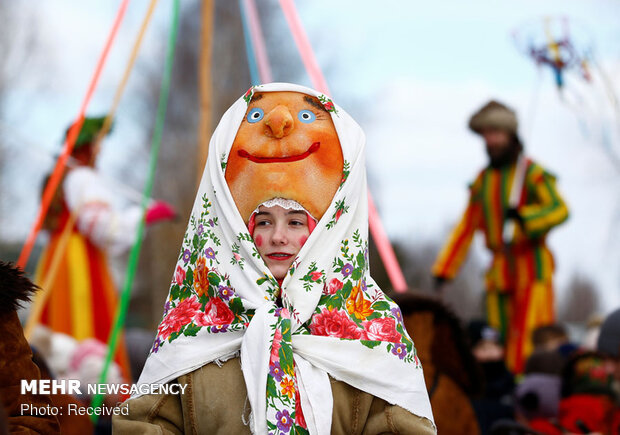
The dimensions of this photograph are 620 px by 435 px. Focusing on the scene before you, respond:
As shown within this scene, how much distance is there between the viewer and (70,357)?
5.87 metres

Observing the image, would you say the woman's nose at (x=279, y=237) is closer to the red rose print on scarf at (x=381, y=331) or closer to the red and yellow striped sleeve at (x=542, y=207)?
the red rose print on scarf at (x=381, y=331)

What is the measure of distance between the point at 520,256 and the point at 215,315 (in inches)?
172

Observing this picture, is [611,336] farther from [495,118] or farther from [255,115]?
[495,118]

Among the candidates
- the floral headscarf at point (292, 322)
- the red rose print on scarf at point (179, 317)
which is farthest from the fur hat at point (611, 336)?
the red rose print on scarf at point (179, 317)

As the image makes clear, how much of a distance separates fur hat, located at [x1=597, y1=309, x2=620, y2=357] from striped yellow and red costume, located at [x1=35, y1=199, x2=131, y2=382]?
3.28 metres

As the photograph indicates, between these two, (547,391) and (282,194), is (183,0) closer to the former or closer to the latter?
(547,391)

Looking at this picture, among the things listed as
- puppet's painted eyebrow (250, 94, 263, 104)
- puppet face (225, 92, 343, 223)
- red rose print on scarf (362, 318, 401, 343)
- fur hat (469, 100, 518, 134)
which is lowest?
red rose print on scarf (362, 318, 401, 343)

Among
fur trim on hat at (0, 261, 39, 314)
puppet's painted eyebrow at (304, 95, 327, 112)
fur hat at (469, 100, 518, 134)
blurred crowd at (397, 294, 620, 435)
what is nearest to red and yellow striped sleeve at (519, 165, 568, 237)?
fur hat at (469, 100, 518, 134)

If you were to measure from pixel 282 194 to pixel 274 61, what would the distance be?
1769 cm

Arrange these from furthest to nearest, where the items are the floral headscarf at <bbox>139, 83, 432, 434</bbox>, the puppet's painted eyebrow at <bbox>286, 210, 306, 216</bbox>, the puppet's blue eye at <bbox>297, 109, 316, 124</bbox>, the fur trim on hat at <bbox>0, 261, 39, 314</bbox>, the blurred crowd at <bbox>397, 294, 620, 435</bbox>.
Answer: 1. the blurred crowd at <bbox>397, 294, 620, 435</bbox>
2. the puppet's blue eye at <bbox>297, 109, 316, 124</bbox>
3. the puppet's painted eyebrow at <bbox>286, 210, 306, 216</bbox>
4. the fur trim on hat at <bbox>0, 261, 39, 314</bbox>
5. the floral headscarf at <bbox>139, 83, 432, 434</bbox>

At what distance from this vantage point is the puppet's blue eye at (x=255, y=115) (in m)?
3.14

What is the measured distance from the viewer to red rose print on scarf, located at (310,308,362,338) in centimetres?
287

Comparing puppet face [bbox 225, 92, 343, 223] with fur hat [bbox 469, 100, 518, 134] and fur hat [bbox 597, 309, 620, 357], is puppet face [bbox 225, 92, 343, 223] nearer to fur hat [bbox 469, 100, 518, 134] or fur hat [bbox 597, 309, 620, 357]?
fur hat [bbox 597, 309, 620, 357]

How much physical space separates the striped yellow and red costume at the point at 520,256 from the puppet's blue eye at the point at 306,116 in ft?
12.6
